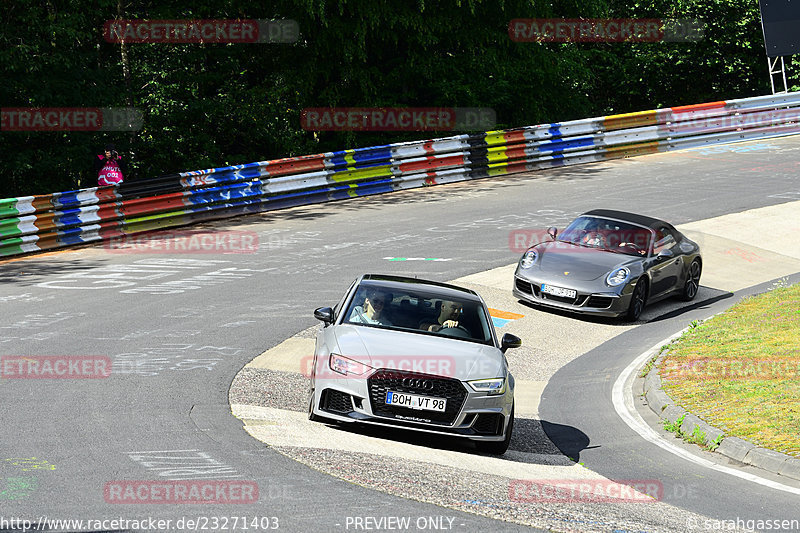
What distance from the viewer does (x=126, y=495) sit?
7.01m

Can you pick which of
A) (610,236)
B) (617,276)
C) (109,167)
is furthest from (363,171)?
(617,276)

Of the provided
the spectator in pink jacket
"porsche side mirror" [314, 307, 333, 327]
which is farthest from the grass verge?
the spectator in pink jacket

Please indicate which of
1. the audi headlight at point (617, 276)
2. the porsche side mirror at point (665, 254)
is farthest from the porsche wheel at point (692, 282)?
the audi headlight at point (617, 276)

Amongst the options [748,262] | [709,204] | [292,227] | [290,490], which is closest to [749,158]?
[709,204]

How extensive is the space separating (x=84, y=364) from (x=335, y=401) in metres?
3.78

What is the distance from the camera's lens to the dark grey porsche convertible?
51.4 ft

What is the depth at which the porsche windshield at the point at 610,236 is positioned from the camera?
1655 centimetres

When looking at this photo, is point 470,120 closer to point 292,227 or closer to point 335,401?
point 292,227

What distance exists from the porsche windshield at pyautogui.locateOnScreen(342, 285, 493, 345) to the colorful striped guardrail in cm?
1045

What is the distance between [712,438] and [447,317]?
302 centimetres

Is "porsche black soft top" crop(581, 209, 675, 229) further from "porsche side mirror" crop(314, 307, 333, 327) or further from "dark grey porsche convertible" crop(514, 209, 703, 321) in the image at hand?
"porsche side mirror" crop(314, 307, 333, 327)

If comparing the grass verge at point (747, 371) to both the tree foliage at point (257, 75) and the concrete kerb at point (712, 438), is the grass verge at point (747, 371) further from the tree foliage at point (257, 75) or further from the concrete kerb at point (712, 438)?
the tree foliage at point (257, 75)

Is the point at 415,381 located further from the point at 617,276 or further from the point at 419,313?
the point at 617,276

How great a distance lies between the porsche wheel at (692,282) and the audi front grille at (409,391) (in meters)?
9.24
